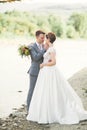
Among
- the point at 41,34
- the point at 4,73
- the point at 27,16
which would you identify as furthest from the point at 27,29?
the point at 41,34

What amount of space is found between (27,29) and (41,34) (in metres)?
2.65

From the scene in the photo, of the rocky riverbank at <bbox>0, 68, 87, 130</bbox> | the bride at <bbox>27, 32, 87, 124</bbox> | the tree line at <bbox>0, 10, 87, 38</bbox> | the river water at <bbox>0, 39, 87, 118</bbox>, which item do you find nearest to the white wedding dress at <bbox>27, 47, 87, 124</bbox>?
the bride at <bbox>27, 32, 87, 124</bbox>

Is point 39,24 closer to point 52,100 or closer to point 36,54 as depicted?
point 36,54

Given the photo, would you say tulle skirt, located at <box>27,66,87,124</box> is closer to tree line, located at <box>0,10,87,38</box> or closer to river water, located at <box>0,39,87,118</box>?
river water, located at <box>0,39,87,118</box>

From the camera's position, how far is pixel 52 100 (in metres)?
5.20

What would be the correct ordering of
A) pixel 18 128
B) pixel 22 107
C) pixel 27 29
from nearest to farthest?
pixel 18 128 < pixel 22 107 < pixel 27 29

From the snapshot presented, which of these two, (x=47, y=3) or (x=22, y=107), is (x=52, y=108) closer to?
(x=22, y=107)

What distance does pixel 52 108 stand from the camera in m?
5.18

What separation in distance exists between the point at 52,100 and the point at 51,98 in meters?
0.03

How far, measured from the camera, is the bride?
16.9 ft

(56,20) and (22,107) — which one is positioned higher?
(56,20)

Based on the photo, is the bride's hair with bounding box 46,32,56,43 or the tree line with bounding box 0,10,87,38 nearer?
the bride's hair with bounding box 46,32,56,43

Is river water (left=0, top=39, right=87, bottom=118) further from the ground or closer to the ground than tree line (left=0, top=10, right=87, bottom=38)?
closer to the ground

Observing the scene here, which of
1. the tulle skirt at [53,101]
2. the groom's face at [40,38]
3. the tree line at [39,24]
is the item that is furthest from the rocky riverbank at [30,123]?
the tree line at [39,24]
